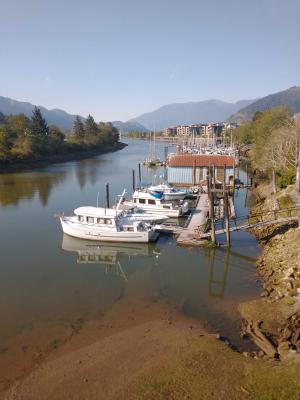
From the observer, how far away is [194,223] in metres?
30.0

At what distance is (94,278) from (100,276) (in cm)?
49

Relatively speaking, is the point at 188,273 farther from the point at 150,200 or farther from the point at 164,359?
the point at 150,200

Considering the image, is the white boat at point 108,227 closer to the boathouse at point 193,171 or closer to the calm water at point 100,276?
the calm water at point 100,276

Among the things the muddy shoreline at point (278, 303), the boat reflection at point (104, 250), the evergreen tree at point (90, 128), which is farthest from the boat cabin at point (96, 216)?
the evergreen tree at point (90, 128)

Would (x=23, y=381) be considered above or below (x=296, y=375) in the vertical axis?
below

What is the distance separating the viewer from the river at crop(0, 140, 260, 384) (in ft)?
53.2

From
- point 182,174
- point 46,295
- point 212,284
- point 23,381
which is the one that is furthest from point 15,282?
point 182,174

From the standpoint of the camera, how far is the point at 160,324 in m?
15.2

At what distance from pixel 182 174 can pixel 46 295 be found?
120 feet

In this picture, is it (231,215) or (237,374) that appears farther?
(231,215)

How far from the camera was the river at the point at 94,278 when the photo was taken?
638 inches

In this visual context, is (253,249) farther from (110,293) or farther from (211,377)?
(211,377)

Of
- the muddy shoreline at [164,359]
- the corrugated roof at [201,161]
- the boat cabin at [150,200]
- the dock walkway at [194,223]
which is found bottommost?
the muddy shoreline at [164,359]

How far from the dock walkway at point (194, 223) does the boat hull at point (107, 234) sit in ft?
8.68
